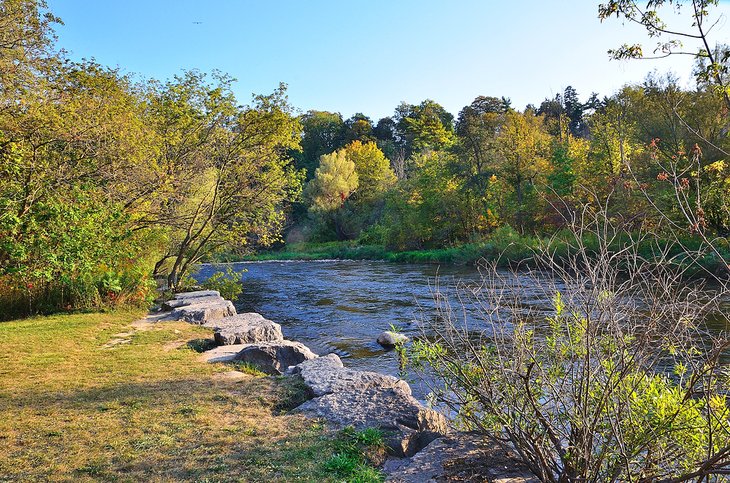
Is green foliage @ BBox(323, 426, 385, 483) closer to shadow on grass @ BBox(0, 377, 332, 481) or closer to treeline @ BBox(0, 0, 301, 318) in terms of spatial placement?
shadow on grass @ BBox(0, 377, 332, 481)

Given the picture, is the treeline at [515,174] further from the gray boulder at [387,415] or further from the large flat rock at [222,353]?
the large flat rock at [222,353]

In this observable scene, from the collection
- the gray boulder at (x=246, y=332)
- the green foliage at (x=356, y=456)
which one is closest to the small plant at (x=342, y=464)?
the green foliage at (x=356, y=456)

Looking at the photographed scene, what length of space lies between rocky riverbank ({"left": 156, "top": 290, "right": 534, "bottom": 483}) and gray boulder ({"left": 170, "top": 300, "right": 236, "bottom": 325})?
83.8 inches

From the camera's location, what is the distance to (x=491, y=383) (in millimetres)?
3822

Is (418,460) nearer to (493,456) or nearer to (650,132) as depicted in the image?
(493,456)

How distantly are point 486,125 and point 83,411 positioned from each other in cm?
3309

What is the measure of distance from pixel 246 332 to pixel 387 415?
14.8ft

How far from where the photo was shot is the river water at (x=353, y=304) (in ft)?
34.4

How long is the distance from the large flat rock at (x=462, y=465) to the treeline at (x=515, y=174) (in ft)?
9.91

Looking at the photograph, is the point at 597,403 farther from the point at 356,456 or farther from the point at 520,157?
the point at 520,157

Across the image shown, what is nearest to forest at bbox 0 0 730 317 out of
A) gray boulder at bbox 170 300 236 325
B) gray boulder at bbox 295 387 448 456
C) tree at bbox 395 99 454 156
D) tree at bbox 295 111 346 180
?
gray boulder at bbox 170 300 236 325

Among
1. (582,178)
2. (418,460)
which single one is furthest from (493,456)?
(582,178)

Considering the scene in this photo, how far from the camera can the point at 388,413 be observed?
5.18 meters

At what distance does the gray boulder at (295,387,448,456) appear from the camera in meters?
4.78
